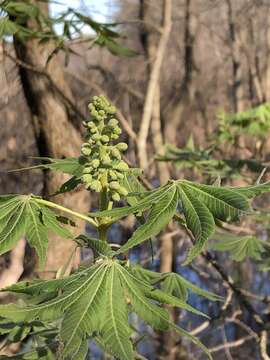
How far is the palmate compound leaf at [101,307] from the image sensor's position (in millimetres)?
1031

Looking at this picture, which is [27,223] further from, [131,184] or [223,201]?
[223,201]

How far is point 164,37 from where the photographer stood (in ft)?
12.3

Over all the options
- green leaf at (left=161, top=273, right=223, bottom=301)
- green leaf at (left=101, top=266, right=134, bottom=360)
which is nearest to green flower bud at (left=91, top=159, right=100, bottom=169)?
green leaf at (left=101, top=266, right=134, bottom=360)

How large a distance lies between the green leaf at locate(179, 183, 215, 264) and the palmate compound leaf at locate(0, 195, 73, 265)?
0.92ft

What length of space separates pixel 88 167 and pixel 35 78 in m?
1.39

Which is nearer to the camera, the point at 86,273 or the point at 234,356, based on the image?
the point at 86,273

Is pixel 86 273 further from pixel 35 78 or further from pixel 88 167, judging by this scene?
pixel 35 78

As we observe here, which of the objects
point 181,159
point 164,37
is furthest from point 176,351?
point 164,37

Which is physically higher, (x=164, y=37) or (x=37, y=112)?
(x=164, y=37)

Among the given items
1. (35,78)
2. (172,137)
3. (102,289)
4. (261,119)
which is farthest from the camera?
(172,137)

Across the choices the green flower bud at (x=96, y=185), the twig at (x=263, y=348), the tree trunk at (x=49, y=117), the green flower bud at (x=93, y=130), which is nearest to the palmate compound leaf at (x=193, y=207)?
the green flower bud at (x=96, y=185)

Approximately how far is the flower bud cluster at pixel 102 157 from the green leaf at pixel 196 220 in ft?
0.52

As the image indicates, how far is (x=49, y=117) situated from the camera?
2580 mm

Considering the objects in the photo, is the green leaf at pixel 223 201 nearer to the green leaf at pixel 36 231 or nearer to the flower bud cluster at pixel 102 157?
the flower bud cluster at pixel 102 157
